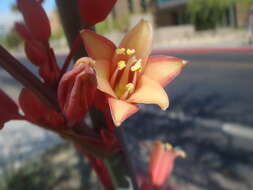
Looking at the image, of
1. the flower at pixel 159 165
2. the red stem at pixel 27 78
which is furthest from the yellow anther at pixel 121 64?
the flower at pixel 159 165

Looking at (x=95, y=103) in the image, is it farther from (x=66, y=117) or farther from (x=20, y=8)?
(x=20, y=8)

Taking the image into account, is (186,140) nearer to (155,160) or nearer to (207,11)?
(155,160)

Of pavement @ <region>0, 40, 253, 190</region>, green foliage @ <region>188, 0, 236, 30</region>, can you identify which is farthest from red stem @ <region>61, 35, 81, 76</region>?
green foliage @ <region>188, 0, 236, 30</region>

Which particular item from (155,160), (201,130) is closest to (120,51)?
(155,160)

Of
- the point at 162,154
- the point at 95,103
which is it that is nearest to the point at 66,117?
the point at 95,103

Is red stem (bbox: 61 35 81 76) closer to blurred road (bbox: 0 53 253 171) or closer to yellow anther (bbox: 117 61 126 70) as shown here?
yellow anther (bbox: 117 61 126 70)

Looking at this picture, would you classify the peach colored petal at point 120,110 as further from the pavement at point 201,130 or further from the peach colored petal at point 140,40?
the pavement at point 201,130
